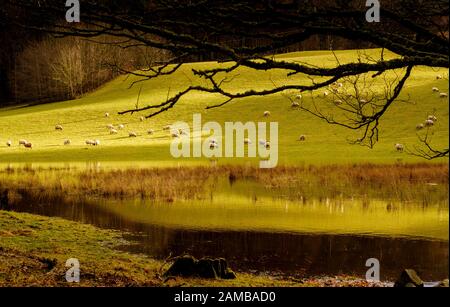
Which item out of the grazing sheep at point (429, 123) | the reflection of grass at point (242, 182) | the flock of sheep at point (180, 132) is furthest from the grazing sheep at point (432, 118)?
the reflection of grass at point (242, 182)

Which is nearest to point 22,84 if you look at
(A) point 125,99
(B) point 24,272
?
(A) point 125,99

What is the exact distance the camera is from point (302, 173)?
22.3m

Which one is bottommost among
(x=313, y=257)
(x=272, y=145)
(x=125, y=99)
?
(x=313, y=257)

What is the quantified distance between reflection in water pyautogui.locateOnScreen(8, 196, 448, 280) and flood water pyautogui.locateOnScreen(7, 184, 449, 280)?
2cm

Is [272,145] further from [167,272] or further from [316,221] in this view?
[167,272]

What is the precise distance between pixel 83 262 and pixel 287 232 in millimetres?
5122

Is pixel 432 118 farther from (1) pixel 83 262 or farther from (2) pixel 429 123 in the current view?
(1) pixel 83 262

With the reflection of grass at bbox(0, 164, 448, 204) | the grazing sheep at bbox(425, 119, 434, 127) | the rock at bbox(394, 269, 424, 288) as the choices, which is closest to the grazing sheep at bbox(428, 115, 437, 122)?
the grazing sheep at bbox(425, 119, 434, 127)

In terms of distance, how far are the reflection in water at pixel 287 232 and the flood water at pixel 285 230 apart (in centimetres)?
2

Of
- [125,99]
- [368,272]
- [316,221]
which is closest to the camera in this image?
[368,272]

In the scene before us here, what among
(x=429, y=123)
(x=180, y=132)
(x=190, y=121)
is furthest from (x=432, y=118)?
(x=190, y=121)

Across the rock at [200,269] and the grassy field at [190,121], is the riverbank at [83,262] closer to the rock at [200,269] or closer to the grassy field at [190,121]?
the rock at [200,269]

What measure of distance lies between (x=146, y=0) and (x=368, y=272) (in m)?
5.96

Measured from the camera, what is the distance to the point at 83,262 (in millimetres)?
10172
